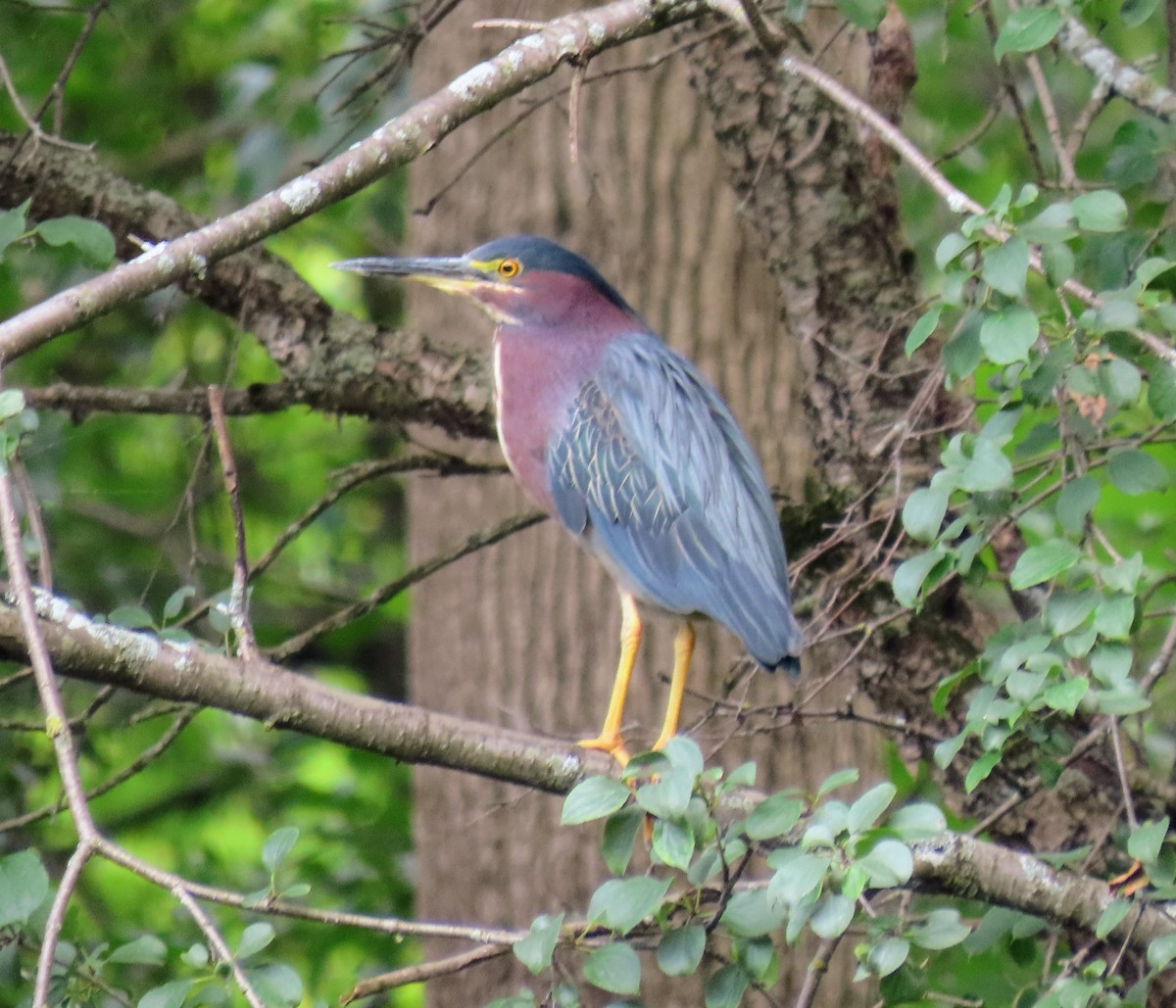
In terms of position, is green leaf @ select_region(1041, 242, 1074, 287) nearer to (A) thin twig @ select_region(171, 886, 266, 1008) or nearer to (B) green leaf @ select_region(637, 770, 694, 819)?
(B) green leaf @ select_region(637, 770, 694, 819)

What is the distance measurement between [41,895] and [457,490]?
7.04 ft

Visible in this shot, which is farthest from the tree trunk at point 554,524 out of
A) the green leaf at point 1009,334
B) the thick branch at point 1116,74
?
the green leaf at point 1009,334

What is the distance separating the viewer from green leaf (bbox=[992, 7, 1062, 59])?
1.71m

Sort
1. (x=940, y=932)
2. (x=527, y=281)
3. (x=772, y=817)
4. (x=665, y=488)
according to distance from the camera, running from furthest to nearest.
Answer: (x=527, y=281)
(x=665, y=488)
(x=940, y=932)
(x=772, y=817)

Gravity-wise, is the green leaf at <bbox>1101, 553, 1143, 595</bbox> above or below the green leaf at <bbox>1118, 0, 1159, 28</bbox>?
below

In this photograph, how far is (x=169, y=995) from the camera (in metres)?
1.35

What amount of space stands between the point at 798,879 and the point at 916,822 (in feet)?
0.57

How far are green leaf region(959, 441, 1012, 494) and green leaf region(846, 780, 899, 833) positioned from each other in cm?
35

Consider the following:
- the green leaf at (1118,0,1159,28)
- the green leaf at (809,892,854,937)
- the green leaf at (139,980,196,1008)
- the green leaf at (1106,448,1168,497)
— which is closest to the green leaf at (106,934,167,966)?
the green leaf at (139,980,196,1008)

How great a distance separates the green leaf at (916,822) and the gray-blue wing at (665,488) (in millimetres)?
799

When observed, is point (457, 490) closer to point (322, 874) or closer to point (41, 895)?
point (322, 874)

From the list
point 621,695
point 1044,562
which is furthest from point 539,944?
point 621,695

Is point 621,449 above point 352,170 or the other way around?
the other way around

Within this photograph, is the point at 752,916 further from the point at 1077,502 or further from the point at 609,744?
the point at 609,744
